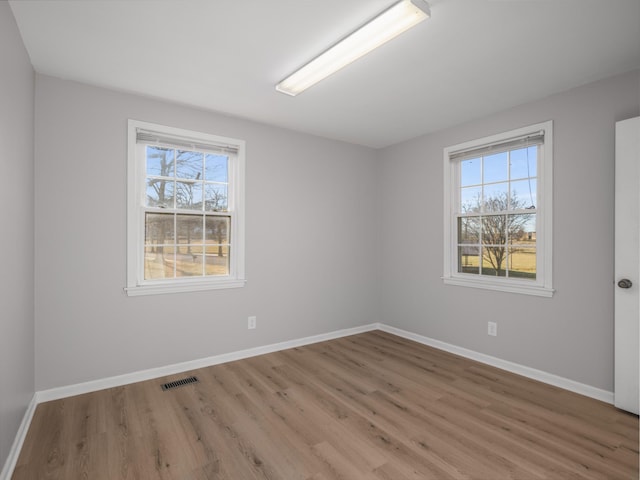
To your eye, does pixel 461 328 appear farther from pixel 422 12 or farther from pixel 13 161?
pixel 13 161

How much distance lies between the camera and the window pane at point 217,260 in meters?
3.63

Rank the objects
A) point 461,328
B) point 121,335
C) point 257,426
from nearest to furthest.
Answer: point 257,426, point 121,335, point 461,328

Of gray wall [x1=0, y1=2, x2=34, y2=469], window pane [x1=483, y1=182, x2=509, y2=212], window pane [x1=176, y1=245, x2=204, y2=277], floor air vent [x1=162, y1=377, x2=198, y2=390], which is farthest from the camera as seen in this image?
window pane [x1=483, y1=182, x2=509, y2=212]

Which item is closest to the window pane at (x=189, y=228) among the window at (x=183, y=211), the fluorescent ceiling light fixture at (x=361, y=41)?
the window at (x=183, y=211)

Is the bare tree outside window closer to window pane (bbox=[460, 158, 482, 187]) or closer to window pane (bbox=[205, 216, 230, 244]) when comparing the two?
window pane (bbox=[460, 158, 482, 187])

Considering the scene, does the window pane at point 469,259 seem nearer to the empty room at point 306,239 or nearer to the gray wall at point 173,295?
the empty room at point 306,239

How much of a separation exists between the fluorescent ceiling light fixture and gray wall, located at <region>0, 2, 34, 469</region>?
176 centimetres

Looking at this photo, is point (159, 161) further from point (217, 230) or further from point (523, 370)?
point (523, 370)

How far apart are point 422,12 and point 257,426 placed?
284cm

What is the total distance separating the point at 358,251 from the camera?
4766 millimetres

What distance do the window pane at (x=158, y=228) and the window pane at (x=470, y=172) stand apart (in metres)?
3.28

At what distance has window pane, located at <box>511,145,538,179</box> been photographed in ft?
10.8

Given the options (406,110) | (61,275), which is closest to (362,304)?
(406,110)

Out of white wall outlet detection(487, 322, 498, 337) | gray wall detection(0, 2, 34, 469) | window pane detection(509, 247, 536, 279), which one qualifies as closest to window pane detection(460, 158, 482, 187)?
window pane detection(509, 247, 536, 279)
